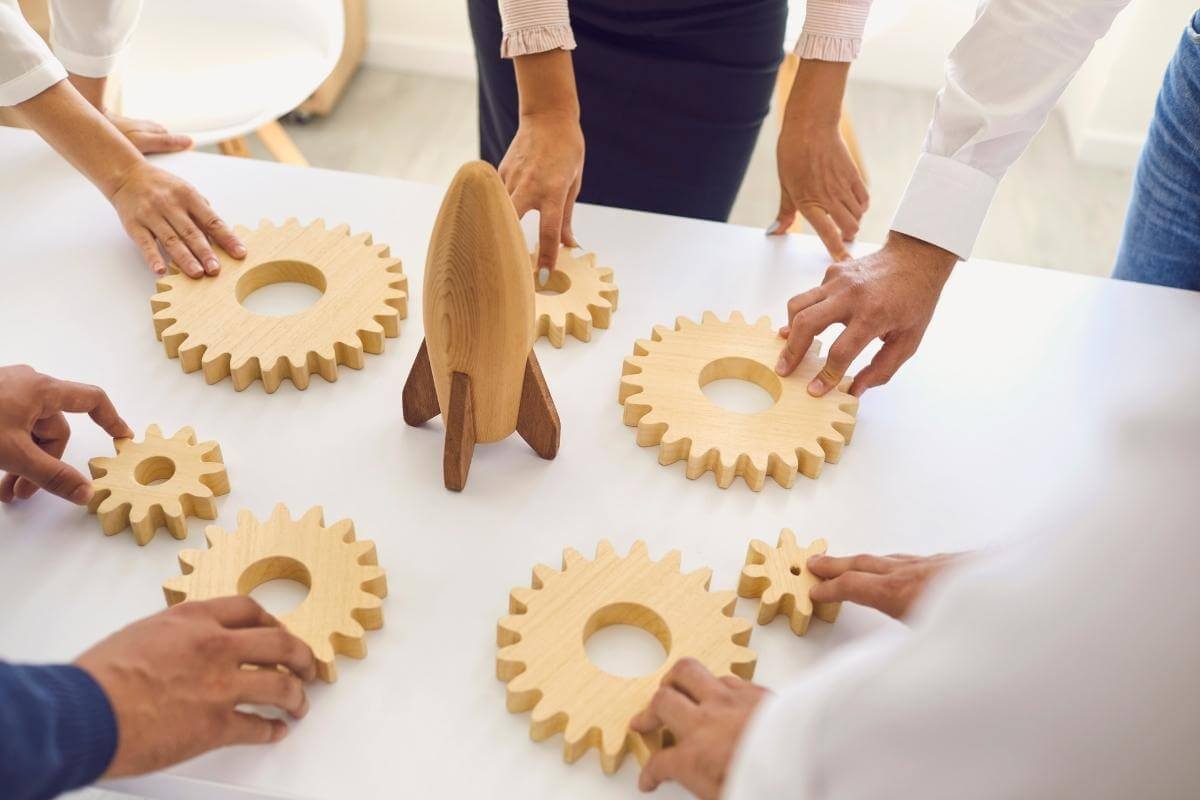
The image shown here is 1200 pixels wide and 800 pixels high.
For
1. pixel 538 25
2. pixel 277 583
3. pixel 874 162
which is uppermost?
pixel 538 25

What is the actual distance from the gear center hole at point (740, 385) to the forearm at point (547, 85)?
0.40 m

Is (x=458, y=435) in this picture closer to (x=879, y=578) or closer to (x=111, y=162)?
(x=879, y=578)

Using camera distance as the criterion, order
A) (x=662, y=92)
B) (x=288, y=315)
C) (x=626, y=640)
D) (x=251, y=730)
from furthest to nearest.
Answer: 1. (x=662, y=92)
2. (x=288, y=315)
3. (x=626, y=640)
4. (x=251, y=730)

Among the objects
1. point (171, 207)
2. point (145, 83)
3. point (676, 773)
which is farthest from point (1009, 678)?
point (145, 83)

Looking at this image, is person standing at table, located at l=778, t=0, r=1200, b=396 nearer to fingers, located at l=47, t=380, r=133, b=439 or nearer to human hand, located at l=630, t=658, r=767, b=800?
human hand, located at l=630, t=658, r=767, b=800

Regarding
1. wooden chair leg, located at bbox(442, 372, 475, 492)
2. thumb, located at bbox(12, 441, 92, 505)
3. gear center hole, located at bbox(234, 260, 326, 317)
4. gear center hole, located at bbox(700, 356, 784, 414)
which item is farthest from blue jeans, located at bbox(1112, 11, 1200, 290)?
thumb, located at bbox(12, 441, 92, 505)

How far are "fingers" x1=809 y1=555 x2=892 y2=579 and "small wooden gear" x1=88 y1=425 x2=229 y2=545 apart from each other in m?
0.54

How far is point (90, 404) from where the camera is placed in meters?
0.93

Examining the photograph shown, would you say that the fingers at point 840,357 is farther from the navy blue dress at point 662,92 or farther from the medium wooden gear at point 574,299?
the navy blue dress at point 662,92

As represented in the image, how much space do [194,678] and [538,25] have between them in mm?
881

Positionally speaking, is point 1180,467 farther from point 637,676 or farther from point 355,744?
point 355,744

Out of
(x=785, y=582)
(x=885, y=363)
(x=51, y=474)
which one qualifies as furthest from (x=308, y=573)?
(x=885, y=363)

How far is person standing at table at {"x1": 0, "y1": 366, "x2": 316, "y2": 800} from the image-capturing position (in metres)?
0.63

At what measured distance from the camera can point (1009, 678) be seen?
0.53 meters
